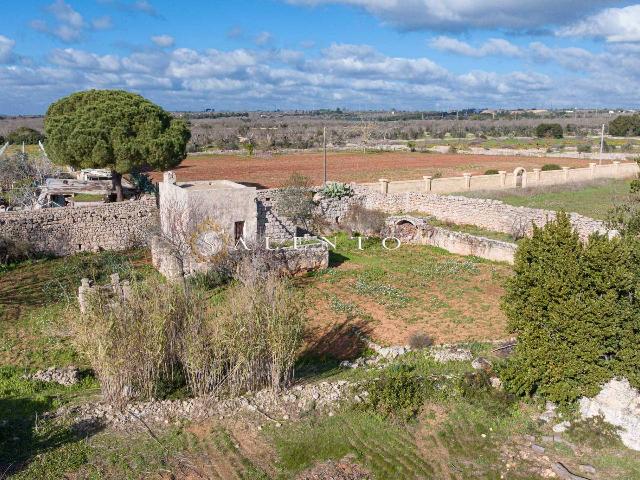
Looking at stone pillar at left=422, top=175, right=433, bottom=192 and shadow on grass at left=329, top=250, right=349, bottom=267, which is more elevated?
stone pillar at left=422, top=175, right=433, bottom=192

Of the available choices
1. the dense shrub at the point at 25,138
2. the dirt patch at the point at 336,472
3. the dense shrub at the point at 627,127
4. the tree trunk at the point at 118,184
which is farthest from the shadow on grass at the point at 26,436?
the dense shrub at the point at 627,127

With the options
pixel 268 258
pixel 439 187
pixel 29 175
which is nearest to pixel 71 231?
pixel 268 258

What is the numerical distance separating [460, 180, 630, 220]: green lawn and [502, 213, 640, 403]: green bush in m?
16.8

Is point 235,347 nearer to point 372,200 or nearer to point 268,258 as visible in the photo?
point 268,258

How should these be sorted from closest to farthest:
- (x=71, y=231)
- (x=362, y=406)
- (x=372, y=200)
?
(x=362, y=406) < (x=71, y=231) < (x=372, y=200)

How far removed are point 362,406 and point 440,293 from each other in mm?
7649

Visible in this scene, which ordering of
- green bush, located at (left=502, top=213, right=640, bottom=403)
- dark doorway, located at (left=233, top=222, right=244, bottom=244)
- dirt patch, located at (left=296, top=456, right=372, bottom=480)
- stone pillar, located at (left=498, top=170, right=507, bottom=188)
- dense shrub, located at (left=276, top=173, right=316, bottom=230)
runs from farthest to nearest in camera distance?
stone pillar, located at (left=498, top=170, right=507, bottom=188) → dense shrub, located at (left=276, top=173, right=316, bottom=230) → dark doorway, located at (left=233, top=222, right=244, bottom=244) → green bush, located at (left=502, top=213, right=640, bottom=403) → dirt patch, located at (left=296, top=456, right=372, bottom=480)

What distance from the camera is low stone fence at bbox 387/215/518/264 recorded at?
2062cm

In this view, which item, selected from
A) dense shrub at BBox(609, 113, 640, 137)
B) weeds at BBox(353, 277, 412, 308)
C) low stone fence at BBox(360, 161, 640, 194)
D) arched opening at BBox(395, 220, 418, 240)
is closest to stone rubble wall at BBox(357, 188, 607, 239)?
low stone fence at BBox(360, 161, 640, 194)

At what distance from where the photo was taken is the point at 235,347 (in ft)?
33.7

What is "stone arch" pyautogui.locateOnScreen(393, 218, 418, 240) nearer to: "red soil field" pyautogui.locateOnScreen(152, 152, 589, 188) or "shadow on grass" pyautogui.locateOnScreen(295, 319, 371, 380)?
"shadow on grass" pyautogui.locateOnScreen(295, 319, 371, 380)

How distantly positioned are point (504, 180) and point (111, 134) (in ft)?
72.9

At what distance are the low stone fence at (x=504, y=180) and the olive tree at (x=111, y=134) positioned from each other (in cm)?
1084

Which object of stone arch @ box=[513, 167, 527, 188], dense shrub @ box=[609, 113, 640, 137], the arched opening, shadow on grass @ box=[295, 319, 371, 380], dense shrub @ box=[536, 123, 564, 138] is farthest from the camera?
dense shrub @ box=[536, 123, 564, 138]
